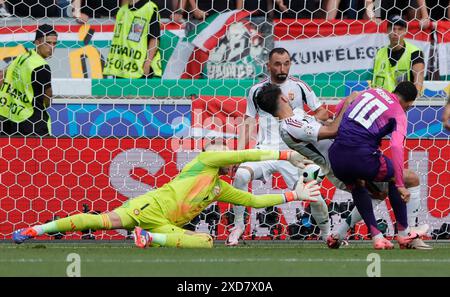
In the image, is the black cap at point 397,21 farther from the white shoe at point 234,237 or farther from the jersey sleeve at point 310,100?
the white shoe at point 234,237

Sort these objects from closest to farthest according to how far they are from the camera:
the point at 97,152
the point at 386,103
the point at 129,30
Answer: the point at 386,103
the point at 97,152
the point at 129,30

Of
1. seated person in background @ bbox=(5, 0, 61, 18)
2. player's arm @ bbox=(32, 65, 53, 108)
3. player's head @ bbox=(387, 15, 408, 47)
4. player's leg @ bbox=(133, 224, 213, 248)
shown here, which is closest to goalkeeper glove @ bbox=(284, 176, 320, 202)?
player's leg @ bbox=(133, 224, 213, 248)

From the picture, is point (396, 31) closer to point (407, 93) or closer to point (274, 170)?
point (274, 170)

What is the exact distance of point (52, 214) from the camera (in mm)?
11352

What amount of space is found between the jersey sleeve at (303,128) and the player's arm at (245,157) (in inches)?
6.7

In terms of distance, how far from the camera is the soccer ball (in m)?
9.90

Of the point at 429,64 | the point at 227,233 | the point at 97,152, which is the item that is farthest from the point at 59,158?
the point at 429,64

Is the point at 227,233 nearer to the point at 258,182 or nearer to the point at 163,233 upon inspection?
the point at 258,182

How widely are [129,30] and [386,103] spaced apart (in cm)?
438

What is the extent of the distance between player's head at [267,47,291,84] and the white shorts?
76 centimetres

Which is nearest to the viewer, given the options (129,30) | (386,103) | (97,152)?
(386,103)

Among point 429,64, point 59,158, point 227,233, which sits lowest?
point 227,233

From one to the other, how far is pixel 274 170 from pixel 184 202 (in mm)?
1505

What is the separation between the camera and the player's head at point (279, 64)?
10859 millimetres
